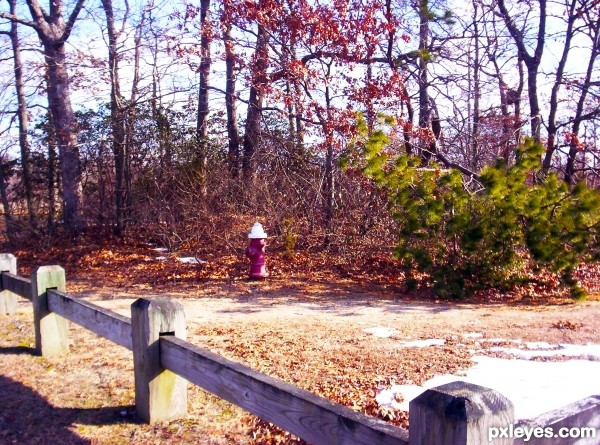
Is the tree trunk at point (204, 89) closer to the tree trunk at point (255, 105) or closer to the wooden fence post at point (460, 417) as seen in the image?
the tree trunk at point (255, 105)

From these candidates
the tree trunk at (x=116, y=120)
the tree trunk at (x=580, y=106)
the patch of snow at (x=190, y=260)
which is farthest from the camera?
the tree trunk at (x=580, y=106)

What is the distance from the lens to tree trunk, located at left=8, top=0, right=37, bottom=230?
669 inches

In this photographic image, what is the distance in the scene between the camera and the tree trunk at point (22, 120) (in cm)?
1698

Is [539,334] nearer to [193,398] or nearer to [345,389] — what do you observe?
[345,389]

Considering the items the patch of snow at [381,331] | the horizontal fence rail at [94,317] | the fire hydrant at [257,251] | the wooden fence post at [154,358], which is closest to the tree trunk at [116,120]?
the fire hydrant at [257,251]

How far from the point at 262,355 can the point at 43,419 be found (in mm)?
2052

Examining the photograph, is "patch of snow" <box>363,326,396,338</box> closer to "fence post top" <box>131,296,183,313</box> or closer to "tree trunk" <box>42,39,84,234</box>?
"fence post top" <box>131,296,183,313</box>

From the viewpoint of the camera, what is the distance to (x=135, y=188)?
1680 cm

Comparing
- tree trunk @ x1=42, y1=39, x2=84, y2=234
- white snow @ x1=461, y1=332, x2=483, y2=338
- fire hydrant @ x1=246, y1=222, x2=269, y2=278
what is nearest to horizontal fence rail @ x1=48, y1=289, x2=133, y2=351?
white snow @ x1=461, y1=332, x2=483, y2=338

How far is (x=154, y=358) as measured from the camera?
3773 millimetres

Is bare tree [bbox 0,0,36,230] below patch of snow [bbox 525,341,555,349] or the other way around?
the other way around

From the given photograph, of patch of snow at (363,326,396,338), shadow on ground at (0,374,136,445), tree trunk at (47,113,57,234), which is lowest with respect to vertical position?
patch of snow at (363,326,396,338)

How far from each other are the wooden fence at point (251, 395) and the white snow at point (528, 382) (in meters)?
1.53

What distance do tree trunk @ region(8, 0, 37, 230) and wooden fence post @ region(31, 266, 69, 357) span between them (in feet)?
42.7
